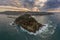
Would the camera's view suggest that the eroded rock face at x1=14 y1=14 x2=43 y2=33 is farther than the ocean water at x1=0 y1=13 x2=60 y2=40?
Yes

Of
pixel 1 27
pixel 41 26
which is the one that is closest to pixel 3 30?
pixel 1 27

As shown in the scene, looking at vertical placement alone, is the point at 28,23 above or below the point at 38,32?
above

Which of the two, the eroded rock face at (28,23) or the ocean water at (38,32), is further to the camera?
the eroded rock face at (28,23)
